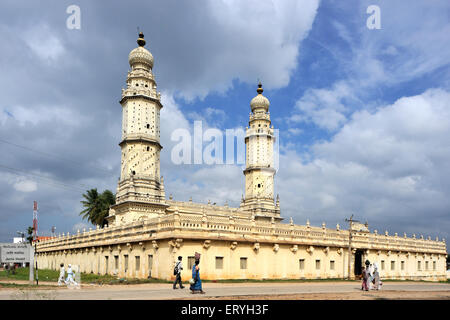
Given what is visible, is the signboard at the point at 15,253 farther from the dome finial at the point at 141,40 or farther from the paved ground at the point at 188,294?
the dome finial at the point at 141,40

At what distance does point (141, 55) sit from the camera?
56.4 meters

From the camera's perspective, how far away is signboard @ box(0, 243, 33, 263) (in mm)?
25766

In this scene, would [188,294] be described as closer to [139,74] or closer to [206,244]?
[206,244]

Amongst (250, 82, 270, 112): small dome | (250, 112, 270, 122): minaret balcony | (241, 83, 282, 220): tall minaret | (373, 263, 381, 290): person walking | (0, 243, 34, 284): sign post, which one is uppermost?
(250, 82, 270, 112): small dome

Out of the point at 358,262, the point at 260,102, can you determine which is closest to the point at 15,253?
the point at 358,262

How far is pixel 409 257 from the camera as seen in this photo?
5197 cm

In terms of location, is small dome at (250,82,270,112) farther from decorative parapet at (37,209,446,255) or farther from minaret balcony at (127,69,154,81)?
decorative parapet at (37,209,446,255)

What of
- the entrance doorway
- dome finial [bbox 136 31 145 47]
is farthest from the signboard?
dome finial [bbox 136 31 145 47]

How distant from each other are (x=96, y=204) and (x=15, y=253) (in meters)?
45.8

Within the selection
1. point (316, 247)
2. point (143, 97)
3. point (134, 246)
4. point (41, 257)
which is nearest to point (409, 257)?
point (316, 247)

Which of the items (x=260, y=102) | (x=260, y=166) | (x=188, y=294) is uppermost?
(x=260, y=102)
